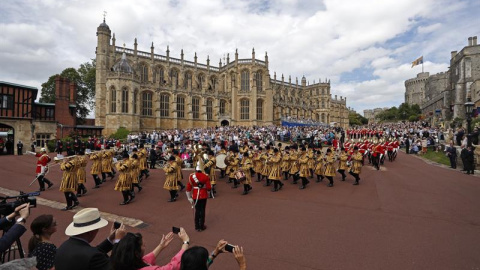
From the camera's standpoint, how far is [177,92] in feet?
141

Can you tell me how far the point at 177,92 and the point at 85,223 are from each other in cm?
4220

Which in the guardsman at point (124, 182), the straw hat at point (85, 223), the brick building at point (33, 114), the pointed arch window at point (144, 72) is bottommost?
the guardsman at point (124, 182)

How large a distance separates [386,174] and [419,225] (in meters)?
6.90

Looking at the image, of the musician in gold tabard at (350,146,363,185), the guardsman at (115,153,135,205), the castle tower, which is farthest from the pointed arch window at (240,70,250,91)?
the guardsman at (115,153,135,205)

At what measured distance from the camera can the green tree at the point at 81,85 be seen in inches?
1625

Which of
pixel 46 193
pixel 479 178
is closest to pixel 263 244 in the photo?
pixel 46 193

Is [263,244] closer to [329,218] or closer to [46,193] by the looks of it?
[329,218]

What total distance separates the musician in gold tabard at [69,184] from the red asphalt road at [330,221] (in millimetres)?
444

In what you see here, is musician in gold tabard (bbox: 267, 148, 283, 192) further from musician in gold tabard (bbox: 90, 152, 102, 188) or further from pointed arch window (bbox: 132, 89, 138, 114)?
pointed arch window (bbox: 132, 89, 138, 114)

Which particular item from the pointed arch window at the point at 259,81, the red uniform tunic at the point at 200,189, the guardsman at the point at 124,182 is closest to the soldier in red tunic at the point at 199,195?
the red uniform tunic at the point at 200,189

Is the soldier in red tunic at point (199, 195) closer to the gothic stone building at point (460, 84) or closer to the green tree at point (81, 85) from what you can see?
the gothic stone building at point (460, 84)

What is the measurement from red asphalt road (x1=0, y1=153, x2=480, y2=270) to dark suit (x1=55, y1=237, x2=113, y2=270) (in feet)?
9.04

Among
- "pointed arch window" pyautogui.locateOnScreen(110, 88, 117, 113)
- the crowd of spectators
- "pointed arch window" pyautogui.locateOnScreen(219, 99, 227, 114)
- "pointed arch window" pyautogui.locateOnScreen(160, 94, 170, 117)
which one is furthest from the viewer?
"pointed arch window" pyautogui.locateOnScreen(219, 99, 227, 114)

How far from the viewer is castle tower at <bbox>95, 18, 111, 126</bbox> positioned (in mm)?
36812
